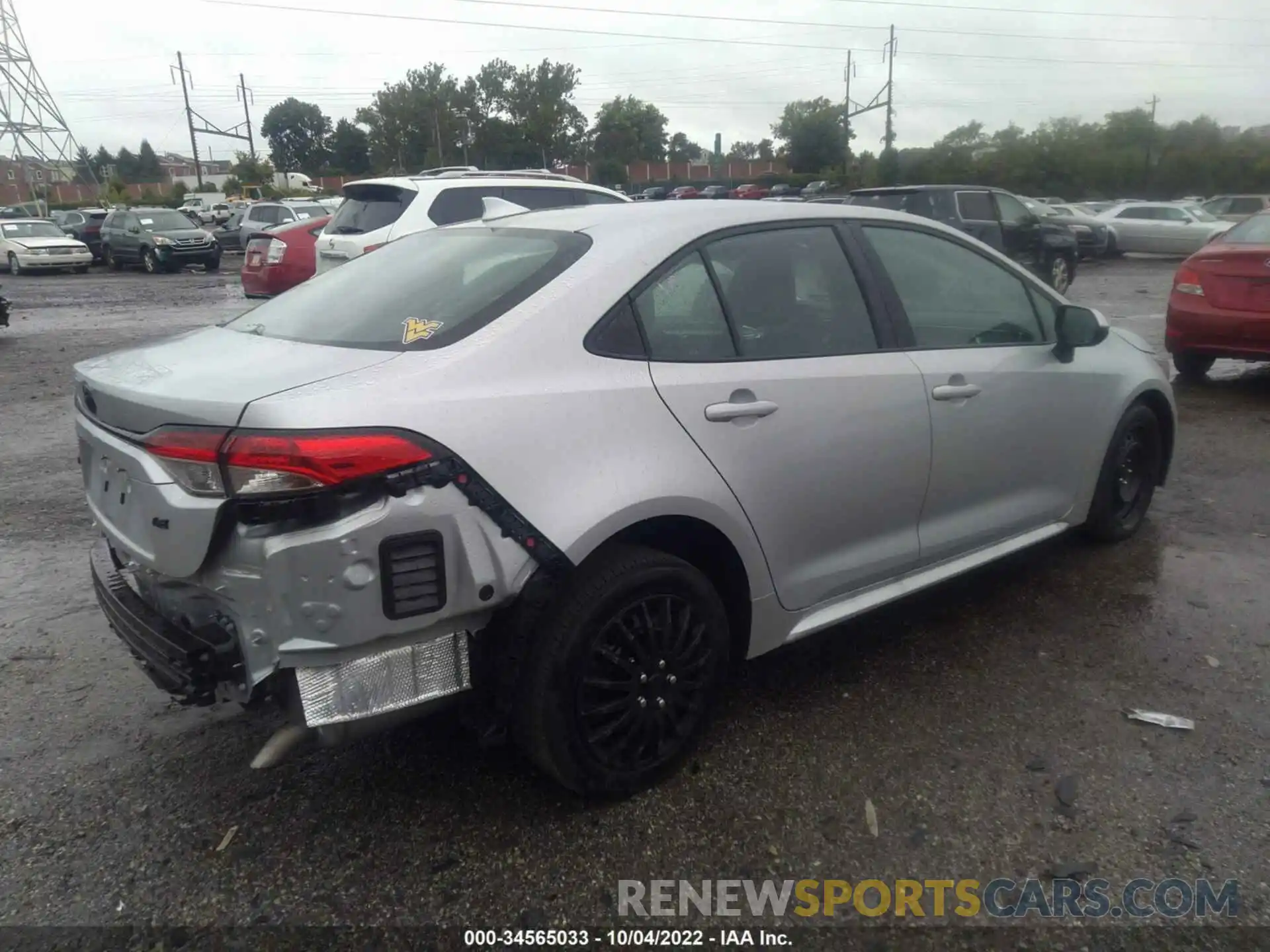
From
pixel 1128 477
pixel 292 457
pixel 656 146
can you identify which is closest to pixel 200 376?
pixel 292 457

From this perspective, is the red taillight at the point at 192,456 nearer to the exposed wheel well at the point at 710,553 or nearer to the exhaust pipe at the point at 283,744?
the exhaust pipe at the point at 283,744

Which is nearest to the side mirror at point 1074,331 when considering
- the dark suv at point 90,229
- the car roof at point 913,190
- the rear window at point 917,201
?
the rear window at point 917,201

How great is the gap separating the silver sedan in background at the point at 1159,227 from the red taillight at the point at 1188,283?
59.2 ft

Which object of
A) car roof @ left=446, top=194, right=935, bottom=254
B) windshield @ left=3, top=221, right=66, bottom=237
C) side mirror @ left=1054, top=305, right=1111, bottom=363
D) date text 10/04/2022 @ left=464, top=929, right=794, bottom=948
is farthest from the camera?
windshield @ left=3, top=221, right=66, bottom=237

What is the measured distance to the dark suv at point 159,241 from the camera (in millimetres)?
25953

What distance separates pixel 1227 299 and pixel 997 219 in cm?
770

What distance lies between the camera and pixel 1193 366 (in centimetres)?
873

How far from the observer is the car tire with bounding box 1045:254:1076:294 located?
1593 centimetres

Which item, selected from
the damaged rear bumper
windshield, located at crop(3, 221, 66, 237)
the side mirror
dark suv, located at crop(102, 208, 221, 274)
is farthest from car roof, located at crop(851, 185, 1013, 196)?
windshield, located at crop(3, 221, 66, 237)

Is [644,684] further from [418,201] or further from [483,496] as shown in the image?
[418,201]

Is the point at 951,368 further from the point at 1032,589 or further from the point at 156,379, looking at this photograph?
the point at 156,379

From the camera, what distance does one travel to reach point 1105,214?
2573cm

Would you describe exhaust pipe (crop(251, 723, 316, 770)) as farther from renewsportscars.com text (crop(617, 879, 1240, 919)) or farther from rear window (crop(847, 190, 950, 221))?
rear window (crop(847, 190, 950, 221))

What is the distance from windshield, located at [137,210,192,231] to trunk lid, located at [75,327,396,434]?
26497mm
